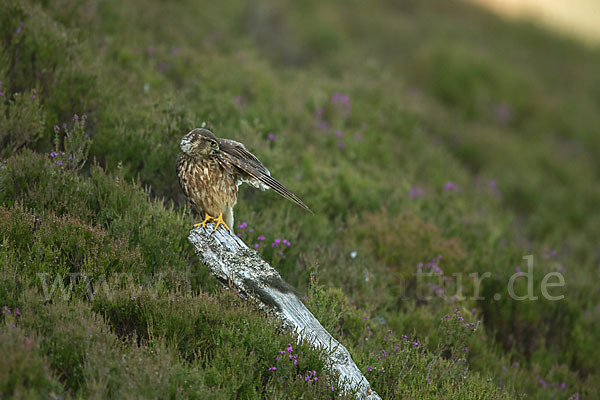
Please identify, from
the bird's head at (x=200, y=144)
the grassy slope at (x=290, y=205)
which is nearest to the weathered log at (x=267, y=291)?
the grassy slope at (x=290, y=205)

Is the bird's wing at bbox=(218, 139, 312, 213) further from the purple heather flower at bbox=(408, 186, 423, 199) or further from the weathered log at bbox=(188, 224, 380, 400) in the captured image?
the purple heather flower at bbox=(408, 186, 423, 199)

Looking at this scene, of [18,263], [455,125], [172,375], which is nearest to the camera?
[172,375]

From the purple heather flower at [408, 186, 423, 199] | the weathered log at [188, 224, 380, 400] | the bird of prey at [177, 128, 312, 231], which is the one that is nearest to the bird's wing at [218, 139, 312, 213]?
the bird of prey at [177, 128, 312, 231]

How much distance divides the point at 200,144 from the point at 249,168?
1.38 ft

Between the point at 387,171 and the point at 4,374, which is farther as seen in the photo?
the point at 387,171

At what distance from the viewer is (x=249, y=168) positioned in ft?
14.5

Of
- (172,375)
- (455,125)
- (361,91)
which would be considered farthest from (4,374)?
(455,125)

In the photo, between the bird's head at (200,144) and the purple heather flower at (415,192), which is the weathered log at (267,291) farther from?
the purple heather flower at (415,192)

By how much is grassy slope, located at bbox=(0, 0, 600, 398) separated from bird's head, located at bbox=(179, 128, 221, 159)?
A: 0.72 m

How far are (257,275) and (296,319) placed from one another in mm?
421

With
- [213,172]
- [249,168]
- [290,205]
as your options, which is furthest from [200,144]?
[290,205]

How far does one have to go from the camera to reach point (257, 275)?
4.16 m

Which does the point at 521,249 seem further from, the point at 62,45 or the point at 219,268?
the point at 62,45

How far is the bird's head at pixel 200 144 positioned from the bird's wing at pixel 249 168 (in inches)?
3.2
